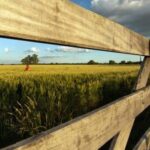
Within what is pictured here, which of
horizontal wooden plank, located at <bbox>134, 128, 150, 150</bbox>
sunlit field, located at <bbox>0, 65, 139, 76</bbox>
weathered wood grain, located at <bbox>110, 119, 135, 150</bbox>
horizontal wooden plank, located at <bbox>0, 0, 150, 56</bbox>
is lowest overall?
sunlit field, located at <bbox>0, 65, 139, 76</bbox>

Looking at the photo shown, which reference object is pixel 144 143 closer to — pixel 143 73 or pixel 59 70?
pixel 143 73

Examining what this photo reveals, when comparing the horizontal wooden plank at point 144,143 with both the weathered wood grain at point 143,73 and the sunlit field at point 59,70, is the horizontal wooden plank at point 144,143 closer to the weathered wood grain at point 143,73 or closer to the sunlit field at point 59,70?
the weathered wood grain at point 143,73

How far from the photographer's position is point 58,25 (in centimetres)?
125

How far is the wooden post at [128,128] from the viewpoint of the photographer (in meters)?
2.22

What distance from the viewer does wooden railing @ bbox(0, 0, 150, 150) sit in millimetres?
1023

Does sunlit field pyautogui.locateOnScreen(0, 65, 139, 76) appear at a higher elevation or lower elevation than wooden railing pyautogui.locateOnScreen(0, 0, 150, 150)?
lower

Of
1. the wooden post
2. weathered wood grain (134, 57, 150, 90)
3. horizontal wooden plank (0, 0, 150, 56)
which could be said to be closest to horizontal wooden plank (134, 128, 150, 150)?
the wooden post

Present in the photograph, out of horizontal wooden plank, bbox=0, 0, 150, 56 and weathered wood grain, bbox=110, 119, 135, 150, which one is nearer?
horizontal wooden plank, bbox=0, 0, 150, 56

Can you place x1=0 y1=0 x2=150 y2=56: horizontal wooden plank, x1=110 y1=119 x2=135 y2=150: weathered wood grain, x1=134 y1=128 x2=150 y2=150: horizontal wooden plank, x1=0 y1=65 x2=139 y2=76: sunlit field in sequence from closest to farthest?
x1=0 y1=0 x2=150 y2=56: horizontal wooden plank
x1=110 y1=119 x2=135 y2=150: weathered wood grain
x1=134 y1=128 x2=150 y2=150: horizontal wooden plank
x1=0 y1=65 x2=139 y2=76: sunlit field

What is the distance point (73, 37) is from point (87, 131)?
42 centimetres

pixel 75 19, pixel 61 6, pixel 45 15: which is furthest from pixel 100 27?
pixel 45 15

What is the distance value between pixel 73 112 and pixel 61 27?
15.2ft

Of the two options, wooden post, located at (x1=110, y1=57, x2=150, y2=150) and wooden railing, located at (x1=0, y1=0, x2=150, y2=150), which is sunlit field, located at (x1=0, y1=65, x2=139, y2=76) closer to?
wooden post, located at (x1=110, y1=57, x2=150, y2=150)

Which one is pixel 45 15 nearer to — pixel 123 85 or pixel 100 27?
pixel 100 27
